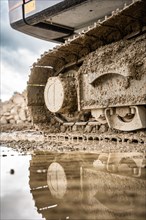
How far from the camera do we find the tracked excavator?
150 inches

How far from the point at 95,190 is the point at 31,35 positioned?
8.23 m

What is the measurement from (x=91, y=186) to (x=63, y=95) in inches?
135

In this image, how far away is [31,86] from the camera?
6207mm

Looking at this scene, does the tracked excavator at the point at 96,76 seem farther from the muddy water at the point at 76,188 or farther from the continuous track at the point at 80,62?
the muddy water at the point at 76,188

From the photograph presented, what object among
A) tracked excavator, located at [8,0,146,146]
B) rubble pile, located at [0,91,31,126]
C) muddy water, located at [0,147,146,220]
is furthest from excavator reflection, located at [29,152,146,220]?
rubble pile, located at [0,91,31,126]

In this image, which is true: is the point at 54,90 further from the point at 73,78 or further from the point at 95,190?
the point at 95,190

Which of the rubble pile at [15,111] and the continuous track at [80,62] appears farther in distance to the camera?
the rubble pile at [15,111]

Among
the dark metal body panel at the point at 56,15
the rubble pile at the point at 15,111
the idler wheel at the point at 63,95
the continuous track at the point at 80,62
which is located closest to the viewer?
the continuous track at the point at 80,62

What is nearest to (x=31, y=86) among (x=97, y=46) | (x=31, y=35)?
(x=97, y=46)

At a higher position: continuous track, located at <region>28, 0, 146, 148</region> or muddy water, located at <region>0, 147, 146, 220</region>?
continuous track, located at <region>28, 0, 146, 148</region>

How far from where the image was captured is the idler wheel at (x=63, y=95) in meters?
5.10

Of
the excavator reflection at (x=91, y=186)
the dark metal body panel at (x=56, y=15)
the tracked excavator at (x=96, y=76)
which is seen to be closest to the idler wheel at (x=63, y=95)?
the tracked excavator at (x=96, y=76)

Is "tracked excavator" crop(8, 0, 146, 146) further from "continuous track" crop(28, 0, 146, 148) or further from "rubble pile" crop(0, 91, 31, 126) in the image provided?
"rubble pile" crop(0, 91, 31, 126)

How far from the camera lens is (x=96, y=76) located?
445 centimetres
